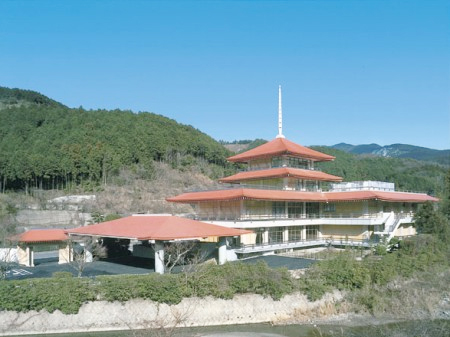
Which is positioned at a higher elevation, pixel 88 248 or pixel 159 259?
pixel 159 259

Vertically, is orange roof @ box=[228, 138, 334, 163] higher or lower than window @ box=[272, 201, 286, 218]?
higher

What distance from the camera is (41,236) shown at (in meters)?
24.4

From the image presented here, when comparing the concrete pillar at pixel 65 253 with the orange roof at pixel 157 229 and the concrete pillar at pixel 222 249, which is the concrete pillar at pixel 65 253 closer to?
the orange roof at pixel 157 229

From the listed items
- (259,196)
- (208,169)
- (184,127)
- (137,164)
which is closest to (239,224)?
(259,196)

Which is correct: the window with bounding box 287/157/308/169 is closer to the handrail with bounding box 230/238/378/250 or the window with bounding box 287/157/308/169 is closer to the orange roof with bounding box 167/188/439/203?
the orange roof with bounding box 167/188/439/203

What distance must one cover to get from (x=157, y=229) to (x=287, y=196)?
9752 millimetres

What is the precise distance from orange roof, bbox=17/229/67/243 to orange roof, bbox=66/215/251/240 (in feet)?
2.40

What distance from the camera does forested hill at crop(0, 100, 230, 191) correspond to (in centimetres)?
5703

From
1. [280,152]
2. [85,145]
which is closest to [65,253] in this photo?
[280,152]

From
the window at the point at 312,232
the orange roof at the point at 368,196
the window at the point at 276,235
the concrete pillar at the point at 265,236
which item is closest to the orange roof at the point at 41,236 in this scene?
the concrete pillar at the point at 265,236

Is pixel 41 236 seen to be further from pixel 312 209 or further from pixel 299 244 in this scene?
pixel 312 209

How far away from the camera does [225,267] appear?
61.9 feet

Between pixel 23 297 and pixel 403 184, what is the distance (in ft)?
275

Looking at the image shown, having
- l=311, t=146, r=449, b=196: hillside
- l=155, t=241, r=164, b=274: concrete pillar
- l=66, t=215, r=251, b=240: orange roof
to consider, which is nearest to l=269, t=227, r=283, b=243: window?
l=66, t=215, r=251, b=240: orange roof
